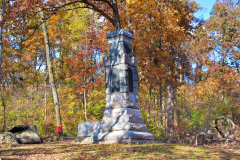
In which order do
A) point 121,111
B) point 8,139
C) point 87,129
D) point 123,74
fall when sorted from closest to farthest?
1. point 8,139
2. point 121,111
3. point 123,74
4. point 87,129

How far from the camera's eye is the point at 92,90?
20.0m

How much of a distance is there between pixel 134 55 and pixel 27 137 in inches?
313

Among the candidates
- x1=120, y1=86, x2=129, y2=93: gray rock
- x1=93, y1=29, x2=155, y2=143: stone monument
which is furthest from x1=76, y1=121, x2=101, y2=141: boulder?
x1=120, y1=86, x2=129, y2=93: gray rock

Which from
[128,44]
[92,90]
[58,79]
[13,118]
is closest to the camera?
[128,44]

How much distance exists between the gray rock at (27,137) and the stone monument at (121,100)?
3367 millimetres

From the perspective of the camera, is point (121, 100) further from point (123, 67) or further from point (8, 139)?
point (8, 139)

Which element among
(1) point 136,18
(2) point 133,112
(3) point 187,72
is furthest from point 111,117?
(3) point 187,72

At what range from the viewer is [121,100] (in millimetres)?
10852

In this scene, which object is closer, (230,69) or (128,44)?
(128,44)

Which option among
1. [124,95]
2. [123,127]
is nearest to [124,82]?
[124,95]

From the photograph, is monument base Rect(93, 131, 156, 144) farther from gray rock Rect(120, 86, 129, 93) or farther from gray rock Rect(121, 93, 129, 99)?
gray rock Rect(120, 86, 129, 93)

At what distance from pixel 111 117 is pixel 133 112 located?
1015 millimetres

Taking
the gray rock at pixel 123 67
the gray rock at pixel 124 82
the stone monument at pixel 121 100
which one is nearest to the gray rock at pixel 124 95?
the stone monument at pixel 121 100

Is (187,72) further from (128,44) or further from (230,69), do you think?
(128,44)
